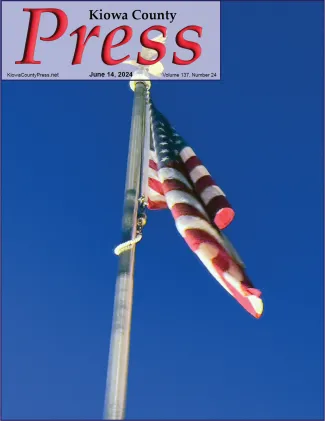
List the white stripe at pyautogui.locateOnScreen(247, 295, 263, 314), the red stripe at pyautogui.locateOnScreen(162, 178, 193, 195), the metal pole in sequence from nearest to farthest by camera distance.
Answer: the metal pole
the white stripe at pyautogui.locateOnScreen(247, 295, 263, 314)
the red stripe at pyautogui.locateOnScreen(162, 178, 193, 195)

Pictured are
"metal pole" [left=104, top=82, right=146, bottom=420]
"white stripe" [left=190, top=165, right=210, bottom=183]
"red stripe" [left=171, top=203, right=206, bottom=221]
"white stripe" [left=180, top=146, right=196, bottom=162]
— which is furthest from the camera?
"white stripe" [left=180, top=146, right=196, bottom=162]

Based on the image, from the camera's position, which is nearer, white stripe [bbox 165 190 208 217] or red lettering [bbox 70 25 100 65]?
white stripe [bbox 165 190 208 217]

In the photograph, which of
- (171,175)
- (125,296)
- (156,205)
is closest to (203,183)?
(171,175)

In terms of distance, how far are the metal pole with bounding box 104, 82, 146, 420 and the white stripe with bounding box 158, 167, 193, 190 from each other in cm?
45

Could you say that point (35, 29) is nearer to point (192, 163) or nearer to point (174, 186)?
point (192, 163)

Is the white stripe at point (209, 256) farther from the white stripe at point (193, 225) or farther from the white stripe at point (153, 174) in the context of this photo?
the white stripe at point (153, 174)

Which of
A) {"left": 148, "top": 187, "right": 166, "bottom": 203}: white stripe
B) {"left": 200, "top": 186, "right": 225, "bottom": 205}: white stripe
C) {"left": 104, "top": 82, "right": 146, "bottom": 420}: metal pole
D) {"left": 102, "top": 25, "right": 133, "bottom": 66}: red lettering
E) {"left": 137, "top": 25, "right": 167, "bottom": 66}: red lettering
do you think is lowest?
{"left": 104, "top": 82, "right": 146, "bottom": 420}: metal pole

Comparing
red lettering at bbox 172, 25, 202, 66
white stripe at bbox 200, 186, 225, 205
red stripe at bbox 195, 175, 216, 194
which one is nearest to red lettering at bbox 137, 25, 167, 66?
red lettering at bbox 172, 25, 202, 66

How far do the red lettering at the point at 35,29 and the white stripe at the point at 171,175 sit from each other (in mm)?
5098

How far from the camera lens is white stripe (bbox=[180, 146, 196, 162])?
11047mm

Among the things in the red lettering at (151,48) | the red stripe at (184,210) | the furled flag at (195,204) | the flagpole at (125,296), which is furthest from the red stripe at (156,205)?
the red lettering at (151,48)

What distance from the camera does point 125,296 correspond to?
8281 millimetres

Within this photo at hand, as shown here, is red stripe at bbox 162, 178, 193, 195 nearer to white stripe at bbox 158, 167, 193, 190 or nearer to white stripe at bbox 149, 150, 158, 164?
white stripe at bbox 158, 167, 193, 190

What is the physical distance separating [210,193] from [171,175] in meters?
0.61
